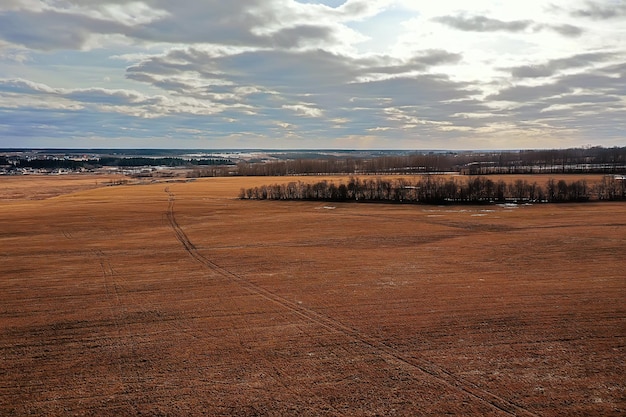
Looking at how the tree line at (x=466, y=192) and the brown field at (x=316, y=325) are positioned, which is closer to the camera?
the brown field at (x=316, y=325)

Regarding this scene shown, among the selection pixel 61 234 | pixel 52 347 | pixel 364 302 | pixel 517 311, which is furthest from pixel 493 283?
pixel 61 234

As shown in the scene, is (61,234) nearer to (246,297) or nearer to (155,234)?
(155,234)

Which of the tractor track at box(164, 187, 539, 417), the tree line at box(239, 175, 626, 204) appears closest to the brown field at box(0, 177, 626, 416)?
the tractor track at box(164, 187, 539, 417)

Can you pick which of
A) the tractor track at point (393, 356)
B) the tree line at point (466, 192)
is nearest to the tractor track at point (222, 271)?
the tractor track at point (393, 356)

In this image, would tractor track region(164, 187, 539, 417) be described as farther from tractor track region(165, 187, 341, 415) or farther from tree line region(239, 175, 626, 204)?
tree line region(239, 175, 626, 204)

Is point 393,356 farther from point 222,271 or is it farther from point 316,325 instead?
point 222,271

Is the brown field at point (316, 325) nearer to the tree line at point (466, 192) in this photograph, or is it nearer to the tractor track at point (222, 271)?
the tractor track at point (222, 271)

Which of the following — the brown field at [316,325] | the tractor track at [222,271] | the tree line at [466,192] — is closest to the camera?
the brown field at [316,325]

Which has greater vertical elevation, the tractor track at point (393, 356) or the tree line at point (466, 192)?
the tree line at point (466, 192)

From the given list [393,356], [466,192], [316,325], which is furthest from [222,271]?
[466,192]
